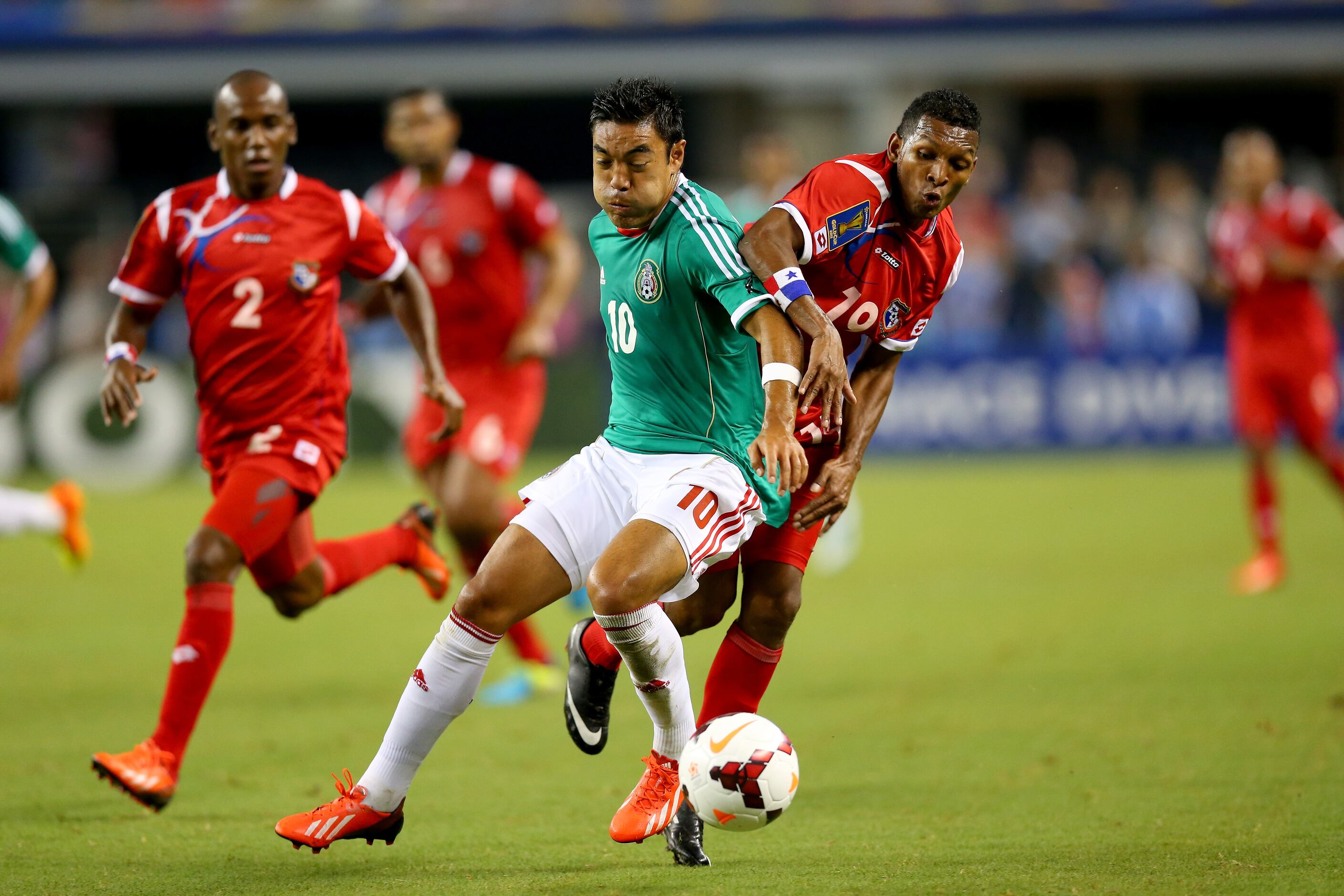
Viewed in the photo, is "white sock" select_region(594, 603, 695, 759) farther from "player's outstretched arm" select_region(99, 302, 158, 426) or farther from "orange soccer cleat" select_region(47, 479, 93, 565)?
"orange soccer cleat" select_region(47, 479, 93, 565)

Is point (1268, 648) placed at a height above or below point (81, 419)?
above

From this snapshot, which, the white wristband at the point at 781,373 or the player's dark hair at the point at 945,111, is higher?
the player's dark hair at the point at 945,111

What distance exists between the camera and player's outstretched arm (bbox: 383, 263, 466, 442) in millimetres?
5656

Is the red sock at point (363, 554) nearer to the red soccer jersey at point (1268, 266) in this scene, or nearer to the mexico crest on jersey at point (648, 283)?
the mexico crest on jersey at point (648, 283)

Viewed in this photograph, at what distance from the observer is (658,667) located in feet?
14.3

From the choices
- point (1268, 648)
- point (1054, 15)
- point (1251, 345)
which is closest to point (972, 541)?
point (1251, 345)

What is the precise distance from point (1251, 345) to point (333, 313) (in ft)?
22.0

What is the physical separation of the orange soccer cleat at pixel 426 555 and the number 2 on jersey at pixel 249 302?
1.38 metres

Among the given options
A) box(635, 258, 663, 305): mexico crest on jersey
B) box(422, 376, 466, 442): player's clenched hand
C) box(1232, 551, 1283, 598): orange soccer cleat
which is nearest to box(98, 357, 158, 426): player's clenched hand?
box(422, 376, 466, 442): player's clenched hand

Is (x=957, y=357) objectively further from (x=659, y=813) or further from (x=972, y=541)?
(x=659, y=813)

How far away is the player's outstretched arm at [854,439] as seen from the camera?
4.47 m

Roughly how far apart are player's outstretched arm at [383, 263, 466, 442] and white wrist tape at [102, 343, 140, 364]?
971 millimetres

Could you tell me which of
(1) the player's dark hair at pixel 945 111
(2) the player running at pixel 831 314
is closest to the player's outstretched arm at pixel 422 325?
(2) the player running at pixel 831 314

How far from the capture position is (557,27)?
23.0m
